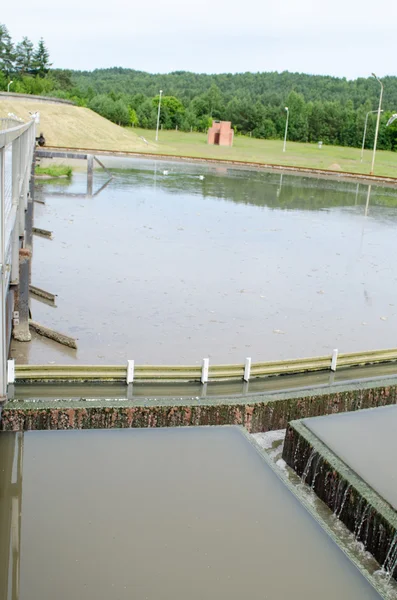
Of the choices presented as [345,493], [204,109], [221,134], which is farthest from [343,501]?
[204,109]

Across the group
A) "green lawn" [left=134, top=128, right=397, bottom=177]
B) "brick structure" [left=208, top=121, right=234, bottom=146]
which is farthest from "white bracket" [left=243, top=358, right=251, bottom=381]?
"brick structure" [left=208, top=121, right=234, bottom=146]

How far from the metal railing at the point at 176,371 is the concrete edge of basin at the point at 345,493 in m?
1.82

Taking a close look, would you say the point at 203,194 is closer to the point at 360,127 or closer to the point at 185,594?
the point at 185,594

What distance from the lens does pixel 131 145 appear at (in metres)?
66.1

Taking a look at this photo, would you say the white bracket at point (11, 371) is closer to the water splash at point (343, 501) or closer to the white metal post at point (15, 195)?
the white metal post at point (15, 195)

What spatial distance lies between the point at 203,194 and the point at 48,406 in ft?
89.5

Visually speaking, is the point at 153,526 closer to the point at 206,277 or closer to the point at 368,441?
the point at 368,441

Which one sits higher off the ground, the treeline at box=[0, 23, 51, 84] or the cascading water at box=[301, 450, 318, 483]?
the treeline at box=[0, 23, 51, 84]

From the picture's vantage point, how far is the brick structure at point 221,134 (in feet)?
262

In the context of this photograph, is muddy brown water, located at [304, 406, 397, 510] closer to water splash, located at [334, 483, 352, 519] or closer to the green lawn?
water splash, located at [334, 483, 352, 519]

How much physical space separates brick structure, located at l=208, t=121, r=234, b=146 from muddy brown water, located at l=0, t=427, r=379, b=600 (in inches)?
2872

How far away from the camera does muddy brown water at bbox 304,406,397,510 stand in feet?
29.3

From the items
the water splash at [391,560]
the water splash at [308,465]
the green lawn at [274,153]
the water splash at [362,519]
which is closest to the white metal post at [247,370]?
the water splash at [308,465]

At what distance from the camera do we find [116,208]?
29.0 metres
